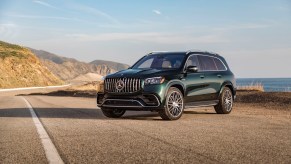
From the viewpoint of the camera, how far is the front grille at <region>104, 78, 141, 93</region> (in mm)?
10695

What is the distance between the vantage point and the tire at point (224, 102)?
12922mm

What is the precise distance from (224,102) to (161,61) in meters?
2.36

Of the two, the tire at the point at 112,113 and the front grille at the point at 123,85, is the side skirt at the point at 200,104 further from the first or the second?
the tire at the point at 112,113

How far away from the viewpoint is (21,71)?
311 ft

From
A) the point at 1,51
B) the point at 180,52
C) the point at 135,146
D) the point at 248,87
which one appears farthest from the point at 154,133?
the point at 1,51

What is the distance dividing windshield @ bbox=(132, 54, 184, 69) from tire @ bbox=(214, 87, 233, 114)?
1927 millimetres

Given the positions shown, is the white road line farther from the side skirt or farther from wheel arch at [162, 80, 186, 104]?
the side skirt

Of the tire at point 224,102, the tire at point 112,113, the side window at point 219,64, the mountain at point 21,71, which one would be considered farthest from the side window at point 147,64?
the mountain at point 21,71

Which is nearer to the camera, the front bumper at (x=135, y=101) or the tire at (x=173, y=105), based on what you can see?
the front bumper at (x=135, y=101)

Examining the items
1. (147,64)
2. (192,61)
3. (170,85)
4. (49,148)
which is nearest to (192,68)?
(192,61)

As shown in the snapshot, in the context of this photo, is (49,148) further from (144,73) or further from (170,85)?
(170,85)

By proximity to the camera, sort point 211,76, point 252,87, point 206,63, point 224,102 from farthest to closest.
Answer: point 252,87, point 224,102, point 206,63, point 211,76

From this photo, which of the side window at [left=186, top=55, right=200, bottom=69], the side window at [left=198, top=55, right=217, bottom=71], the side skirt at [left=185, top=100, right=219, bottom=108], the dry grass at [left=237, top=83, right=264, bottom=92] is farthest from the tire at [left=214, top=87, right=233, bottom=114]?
the dry grass at [left=237, top=83, right=264, bottom=92]

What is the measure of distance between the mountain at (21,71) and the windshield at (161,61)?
77.6m
